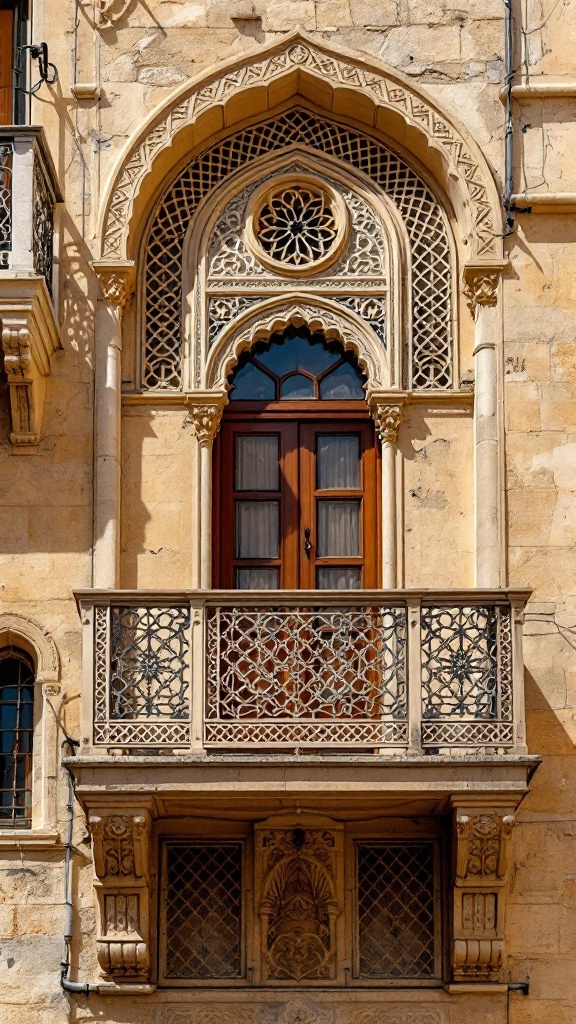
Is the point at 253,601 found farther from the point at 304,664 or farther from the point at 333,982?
the point at 333,982

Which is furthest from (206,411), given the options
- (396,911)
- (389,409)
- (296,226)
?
(396,911)

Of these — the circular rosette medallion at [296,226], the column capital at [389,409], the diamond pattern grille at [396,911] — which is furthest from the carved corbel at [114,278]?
the diamond pattern grille at [396,911]

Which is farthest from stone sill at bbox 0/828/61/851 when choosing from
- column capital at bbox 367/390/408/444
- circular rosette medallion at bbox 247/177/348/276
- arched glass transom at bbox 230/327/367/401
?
circular rosette medallion at bbox 247/177/348/276

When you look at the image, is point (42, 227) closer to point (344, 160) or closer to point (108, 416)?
point (108, 416)

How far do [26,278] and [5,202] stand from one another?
692 millimetres

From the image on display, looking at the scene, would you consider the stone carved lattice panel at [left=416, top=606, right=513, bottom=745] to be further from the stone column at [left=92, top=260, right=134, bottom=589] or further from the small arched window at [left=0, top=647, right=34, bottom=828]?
the small arched window at [left=0, top=647, right=34, bottom=828]

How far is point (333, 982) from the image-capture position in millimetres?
14328

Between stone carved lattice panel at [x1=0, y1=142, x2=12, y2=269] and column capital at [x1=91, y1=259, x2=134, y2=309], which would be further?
column capital at [x1=91, y1=259, x2=134, y2=309]

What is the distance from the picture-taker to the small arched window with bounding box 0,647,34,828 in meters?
14.7

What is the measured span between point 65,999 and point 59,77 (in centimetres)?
631

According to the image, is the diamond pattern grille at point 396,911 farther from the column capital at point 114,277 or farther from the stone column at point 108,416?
the column capital at point 114,277

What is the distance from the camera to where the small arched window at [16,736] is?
14.7m

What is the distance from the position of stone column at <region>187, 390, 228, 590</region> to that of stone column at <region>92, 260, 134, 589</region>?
0.52 metres

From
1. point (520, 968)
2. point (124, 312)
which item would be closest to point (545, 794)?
point (520, 968)
